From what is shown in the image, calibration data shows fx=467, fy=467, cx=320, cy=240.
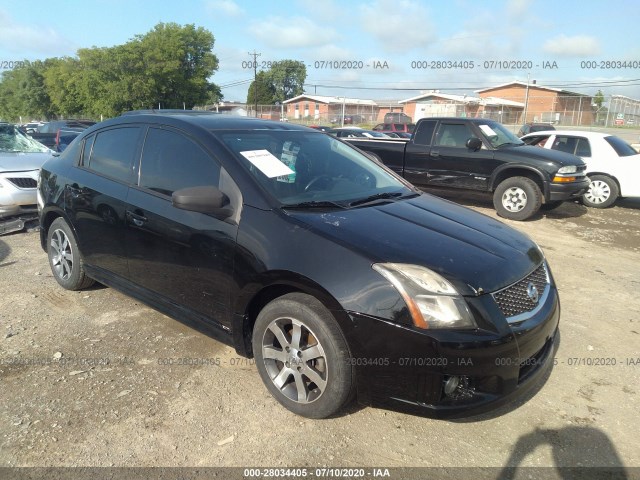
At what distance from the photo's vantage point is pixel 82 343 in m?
3.61

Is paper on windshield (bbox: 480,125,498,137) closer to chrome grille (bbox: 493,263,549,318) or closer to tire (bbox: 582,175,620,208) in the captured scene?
tire (bbox: 582,175,620,208)

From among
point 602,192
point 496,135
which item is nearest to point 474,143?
point 496,135

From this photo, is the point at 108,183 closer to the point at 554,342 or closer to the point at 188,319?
the point at 188,319

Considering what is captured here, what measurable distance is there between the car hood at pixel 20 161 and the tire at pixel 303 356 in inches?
231

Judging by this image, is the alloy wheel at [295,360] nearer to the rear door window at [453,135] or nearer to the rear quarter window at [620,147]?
the rear door window at [453,135]

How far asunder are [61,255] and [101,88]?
52.3 meters

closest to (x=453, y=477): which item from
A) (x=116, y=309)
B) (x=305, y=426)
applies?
(x=305, y=426)

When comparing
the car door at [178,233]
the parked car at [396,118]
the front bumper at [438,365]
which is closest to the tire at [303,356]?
the front bumper at [438,365]

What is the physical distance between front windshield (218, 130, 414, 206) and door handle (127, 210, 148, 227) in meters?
0.83

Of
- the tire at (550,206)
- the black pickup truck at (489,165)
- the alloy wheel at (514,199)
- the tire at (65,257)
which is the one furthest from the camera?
the tire at (550,206)

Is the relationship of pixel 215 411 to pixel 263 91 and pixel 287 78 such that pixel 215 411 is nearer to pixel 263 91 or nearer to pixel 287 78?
pixel 263 91

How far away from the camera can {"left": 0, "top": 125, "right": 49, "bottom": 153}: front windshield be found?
25.3ft

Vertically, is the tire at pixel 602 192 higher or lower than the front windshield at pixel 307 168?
lower

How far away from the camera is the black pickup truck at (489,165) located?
8.22 m
